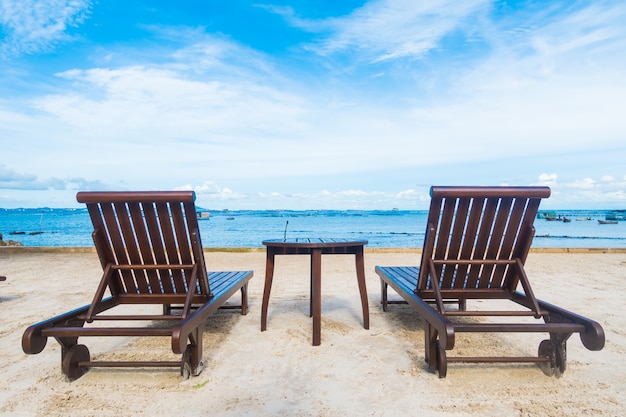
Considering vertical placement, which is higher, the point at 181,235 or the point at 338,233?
the point at 181,235

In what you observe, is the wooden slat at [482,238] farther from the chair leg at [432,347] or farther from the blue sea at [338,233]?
the blue sea at [338,233]

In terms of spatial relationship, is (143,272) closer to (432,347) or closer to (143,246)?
(143,246)

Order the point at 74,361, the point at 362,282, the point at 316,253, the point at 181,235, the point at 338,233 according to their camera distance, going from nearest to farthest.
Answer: the point at 74,361
the point at 181,235
the point at 316,253
the point at 362,282
the point at 338,233

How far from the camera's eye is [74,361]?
8.50 feet

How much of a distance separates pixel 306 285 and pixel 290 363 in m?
3.17

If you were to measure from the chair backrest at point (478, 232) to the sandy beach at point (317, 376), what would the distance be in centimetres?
64

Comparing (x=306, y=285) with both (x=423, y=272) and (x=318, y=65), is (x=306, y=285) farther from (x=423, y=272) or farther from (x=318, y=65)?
(x=318, y=65)

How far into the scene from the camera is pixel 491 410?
2146 millimetres

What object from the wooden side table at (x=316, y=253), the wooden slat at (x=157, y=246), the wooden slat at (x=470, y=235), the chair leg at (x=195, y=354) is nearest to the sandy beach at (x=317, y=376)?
the chair leg at (x=195, y=354)

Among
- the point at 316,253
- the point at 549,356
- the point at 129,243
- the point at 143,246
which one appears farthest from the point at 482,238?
the point at 129,243

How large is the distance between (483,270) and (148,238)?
2.73 m

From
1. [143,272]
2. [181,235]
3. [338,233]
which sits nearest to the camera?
[181,235]

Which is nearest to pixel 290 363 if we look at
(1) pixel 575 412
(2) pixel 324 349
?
(2) pixel 324 349

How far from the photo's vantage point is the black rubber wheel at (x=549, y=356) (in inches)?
102
